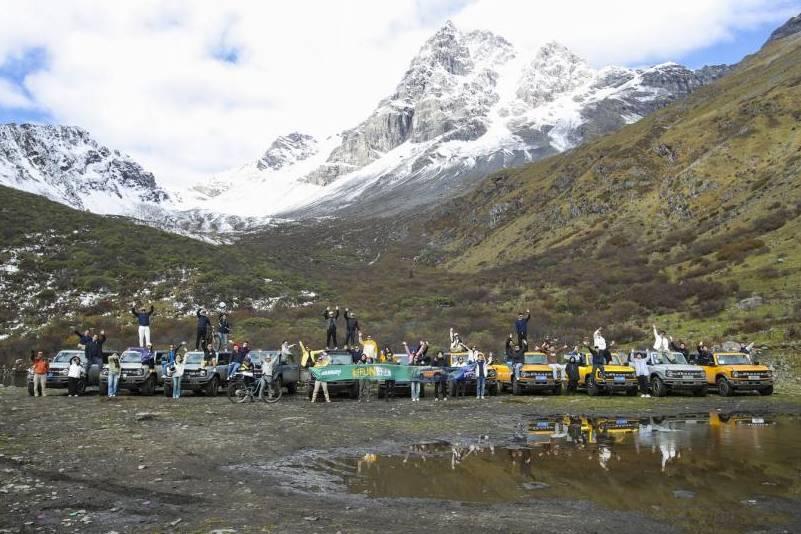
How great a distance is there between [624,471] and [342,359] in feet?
46.1

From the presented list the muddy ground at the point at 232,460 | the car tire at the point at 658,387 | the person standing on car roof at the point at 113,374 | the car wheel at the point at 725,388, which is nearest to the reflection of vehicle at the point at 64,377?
the muddy ground at the point at 232,460

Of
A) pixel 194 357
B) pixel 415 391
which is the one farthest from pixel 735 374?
pixel 194 357

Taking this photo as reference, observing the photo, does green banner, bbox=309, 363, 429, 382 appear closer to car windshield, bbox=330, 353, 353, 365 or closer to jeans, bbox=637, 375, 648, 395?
car windshield, bbox=330, 353, 353, 365

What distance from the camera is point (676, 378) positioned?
75.7 feet

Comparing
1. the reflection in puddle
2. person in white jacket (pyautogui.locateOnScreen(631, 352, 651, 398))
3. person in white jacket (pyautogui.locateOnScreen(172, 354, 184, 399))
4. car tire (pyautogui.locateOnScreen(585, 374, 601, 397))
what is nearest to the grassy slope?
person in white jacket (pyautogui.locateOnScreen(631, 352, 651, 398))

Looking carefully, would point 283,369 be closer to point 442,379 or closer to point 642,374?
point 442,379

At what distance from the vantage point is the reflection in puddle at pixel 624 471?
896cm

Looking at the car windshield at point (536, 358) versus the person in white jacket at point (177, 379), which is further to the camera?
the car windshield at point (536, 358)

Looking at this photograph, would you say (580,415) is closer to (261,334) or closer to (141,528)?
(141,528)

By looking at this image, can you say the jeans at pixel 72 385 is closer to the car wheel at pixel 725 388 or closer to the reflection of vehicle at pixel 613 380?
the reflection of vehicle at pixel 613 380

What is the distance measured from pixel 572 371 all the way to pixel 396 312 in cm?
2952

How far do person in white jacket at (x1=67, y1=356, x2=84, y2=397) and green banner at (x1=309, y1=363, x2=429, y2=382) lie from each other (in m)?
8.22

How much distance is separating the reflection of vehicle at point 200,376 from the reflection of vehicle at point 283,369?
1.29m

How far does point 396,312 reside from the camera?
5341 cm
